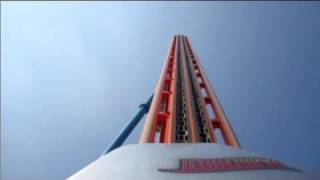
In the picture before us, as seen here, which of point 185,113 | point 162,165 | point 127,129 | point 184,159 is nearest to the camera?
point 162,165

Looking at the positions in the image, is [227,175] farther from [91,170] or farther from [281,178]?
[91,170]

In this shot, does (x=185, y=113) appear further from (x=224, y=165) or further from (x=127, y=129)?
(x=224, y=165)

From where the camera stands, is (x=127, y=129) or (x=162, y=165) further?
(x=127, y=129)

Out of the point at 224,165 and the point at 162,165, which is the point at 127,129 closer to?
the point at 162,165

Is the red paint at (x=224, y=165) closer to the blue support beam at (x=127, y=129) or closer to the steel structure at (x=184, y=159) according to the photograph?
the steel structure at (x=184, y=159)

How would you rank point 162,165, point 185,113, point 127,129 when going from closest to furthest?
1. point 162,165
2. point 185,113
3. point 127,129

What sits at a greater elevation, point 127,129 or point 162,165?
point 127,129

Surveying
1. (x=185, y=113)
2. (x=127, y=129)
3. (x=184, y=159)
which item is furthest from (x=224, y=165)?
(x=127, y=129)

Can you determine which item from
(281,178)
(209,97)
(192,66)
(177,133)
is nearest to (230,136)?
(177,133)

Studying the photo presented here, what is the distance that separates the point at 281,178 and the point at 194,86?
11622 mm

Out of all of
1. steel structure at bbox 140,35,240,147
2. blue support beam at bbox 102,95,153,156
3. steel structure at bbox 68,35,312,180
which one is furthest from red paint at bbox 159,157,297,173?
blue support beam at bbox 102,95,153,156

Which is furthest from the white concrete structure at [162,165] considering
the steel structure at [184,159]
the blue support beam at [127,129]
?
the blue support beam at [127,129]

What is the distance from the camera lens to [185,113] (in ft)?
39.7

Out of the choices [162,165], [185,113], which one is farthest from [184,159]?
[185,113]
